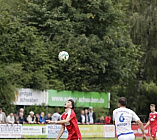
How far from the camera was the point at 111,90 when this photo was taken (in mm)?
36500

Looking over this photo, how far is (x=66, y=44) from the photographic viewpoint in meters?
32.2

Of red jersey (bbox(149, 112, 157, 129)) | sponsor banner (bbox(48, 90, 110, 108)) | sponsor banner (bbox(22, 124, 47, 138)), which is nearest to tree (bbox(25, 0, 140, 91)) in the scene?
sponsor banner (bbox(48, 90, 110, 108))

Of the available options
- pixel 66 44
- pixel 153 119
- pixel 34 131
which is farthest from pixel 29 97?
pixel 153 119

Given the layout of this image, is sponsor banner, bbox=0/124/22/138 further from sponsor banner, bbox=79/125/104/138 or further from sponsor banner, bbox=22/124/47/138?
sponsor banner, bbox=79/125/104/138

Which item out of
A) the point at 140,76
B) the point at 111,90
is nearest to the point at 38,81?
the point at 111,90

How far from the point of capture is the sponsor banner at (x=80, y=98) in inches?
1198

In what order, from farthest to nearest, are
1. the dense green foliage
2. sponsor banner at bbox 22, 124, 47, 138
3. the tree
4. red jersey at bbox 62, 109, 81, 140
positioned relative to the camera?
the tree → the dense green foliage → sponsor banner at bbox 22, 124, 47, 138 → red jersey at bbox 62, 109, 81, 140

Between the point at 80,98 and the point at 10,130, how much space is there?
9083mm

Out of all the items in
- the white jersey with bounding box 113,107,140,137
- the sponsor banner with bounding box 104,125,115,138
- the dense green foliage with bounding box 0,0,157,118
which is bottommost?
the sponsor banner with bounding box 104,125,115,138

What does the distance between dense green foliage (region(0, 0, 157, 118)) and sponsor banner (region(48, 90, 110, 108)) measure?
47 centimetres

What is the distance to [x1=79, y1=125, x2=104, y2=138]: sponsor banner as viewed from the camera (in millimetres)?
26562

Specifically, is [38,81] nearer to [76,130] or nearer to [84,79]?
[84,79]

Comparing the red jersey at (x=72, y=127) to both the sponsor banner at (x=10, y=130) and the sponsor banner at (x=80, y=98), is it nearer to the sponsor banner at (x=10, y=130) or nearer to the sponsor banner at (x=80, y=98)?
the sponsor banner at (x=10, y=130)

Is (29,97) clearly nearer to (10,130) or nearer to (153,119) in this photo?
(10,130)
